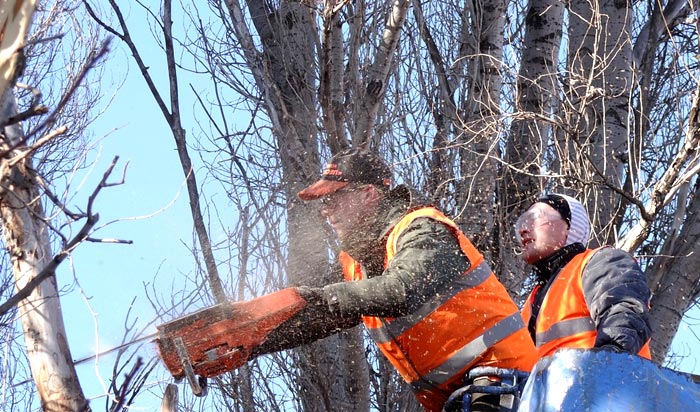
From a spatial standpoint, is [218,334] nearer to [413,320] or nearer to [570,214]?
[413,320]

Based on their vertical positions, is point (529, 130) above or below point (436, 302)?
above

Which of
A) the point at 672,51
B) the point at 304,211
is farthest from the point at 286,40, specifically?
the point at 672,51

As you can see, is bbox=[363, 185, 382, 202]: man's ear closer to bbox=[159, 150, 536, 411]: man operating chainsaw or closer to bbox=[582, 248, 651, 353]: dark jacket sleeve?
bbox=[159, 150, 536, 411]: man operating chainsaw

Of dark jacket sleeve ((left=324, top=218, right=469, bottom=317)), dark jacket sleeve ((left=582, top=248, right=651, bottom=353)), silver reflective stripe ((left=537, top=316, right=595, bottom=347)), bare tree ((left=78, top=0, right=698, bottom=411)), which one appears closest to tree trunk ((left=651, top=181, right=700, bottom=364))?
bare tree ((left=78, top=0, right=698, bottom=411))

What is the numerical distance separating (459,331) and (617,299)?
61 cm

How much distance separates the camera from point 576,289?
412 centimetres

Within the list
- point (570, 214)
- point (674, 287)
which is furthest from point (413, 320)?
point (674, 287)

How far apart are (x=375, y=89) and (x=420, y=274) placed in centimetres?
315

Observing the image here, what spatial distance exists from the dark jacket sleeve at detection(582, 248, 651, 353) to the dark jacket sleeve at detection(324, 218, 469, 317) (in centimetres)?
49

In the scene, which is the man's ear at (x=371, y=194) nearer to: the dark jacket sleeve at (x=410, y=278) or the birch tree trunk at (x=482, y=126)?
the dark jacket sleeve at (x=410, y=278)

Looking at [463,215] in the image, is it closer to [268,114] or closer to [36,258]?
[268,114]

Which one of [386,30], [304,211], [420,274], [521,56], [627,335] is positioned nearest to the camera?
[627,335]

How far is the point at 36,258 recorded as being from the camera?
409 centimetres

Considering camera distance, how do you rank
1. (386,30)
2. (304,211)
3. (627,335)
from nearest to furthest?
1. (627,335)
2. (386,30)
3. (304,211)
